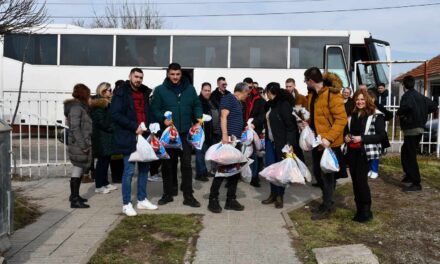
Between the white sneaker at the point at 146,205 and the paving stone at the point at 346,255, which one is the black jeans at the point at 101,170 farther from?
the paving stone at the point at 346,255

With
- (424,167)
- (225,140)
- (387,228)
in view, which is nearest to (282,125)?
(225,140)

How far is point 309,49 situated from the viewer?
14.8 m

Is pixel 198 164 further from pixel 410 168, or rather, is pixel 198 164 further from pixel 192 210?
pixel 410 168

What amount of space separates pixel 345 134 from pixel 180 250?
2.67m

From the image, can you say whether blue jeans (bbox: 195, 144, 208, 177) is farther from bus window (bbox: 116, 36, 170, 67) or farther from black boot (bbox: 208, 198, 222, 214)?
bus window (bbox: 116, 36, 170, 67)

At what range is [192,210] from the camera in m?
6.59

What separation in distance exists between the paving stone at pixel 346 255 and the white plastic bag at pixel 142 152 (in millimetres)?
2464

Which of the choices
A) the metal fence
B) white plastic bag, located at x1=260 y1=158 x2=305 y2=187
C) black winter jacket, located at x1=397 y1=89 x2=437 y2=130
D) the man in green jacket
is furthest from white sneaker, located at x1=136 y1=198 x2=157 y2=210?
black winter jacket, located at x1=397 y1=89 x2=437 y2=130

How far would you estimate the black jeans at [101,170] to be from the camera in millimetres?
7703

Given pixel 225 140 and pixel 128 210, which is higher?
pixel 225 140

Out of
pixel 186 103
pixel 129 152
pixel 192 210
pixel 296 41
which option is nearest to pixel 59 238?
pixel 129 152

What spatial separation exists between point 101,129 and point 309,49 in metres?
8.98

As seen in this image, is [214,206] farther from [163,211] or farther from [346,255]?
[346,255]

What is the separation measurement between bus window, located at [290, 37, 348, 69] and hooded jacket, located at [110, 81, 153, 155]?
9.44 m
